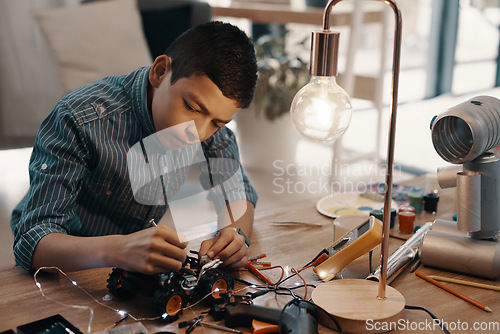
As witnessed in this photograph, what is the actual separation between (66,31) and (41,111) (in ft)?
1.85

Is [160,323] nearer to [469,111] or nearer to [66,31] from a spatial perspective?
[469,111]

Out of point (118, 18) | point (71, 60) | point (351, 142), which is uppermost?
point (118, 18)

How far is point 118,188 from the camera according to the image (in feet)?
3.97

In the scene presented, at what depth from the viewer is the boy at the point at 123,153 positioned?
3.11 feet

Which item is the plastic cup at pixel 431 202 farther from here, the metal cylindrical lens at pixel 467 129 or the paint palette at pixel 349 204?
the metal cylindrical lens at pixel 467 129

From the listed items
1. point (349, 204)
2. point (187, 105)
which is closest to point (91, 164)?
point (187, 105)

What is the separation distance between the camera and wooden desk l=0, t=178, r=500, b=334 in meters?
0.84

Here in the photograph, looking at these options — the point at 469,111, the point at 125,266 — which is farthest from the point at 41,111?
the point at 469,111

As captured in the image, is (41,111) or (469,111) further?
(41,111)

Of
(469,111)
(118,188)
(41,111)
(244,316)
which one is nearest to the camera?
(244,316)

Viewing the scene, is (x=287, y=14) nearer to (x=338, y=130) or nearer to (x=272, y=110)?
(x=272, y=110)

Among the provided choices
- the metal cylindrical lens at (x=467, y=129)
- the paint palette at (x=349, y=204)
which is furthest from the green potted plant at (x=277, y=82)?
the metal cylindrical lens at (x=467, y=129)

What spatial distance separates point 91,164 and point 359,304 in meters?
0.63

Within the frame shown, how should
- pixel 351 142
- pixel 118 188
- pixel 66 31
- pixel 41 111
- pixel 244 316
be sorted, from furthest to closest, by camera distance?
pixel 351 142
pixel 41 111
pixel 66 31
pixel 118 188
pixel 244 316
